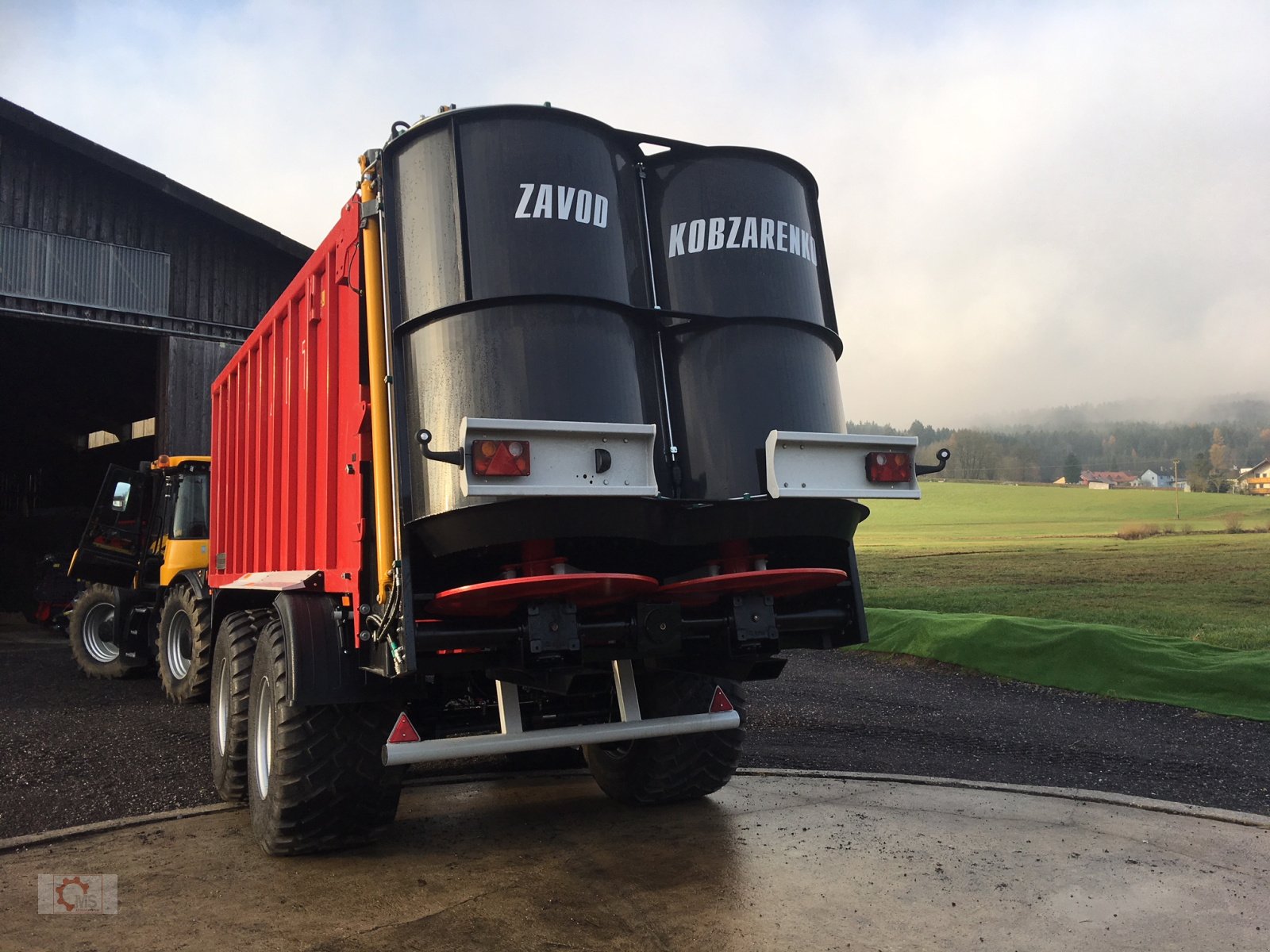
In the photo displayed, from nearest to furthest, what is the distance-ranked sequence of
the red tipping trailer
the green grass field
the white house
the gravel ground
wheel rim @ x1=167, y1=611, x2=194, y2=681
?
the red tipping trailer → the gravel ground → wheel rim @ x1=167, y1=611, x2=194, y2=681 → the green grass field → the white house

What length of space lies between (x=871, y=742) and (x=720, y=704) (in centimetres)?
290

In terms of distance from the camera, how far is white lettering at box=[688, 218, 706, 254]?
14.3 ft

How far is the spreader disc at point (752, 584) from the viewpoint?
4117mm

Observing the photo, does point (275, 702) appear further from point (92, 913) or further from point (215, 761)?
point (215, 761)

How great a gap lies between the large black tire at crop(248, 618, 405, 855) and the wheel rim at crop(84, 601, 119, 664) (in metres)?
8.39

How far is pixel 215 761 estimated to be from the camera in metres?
5.95

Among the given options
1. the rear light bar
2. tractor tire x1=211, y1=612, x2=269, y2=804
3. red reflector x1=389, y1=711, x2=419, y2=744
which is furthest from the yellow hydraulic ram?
tractor tire x1=211, y1=612, x2=269, y2=804

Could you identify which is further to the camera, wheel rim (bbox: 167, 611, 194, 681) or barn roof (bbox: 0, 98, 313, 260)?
barn roof (bbox: 0, 98, 313, 260)

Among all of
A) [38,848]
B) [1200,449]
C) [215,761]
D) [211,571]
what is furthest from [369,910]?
[1200,449]

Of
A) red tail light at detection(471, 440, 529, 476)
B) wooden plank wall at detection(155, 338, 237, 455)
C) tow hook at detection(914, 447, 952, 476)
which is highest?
wooden plank wall at detection(155, 338, 237, 455)

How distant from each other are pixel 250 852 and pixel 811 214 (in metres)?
4.25

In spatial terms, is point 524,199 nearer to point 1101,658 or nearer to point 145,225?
point 1101,658

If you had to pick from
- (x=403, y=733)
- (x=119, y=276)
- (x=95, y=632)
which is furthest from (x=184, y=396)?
(x=403, y=733)
